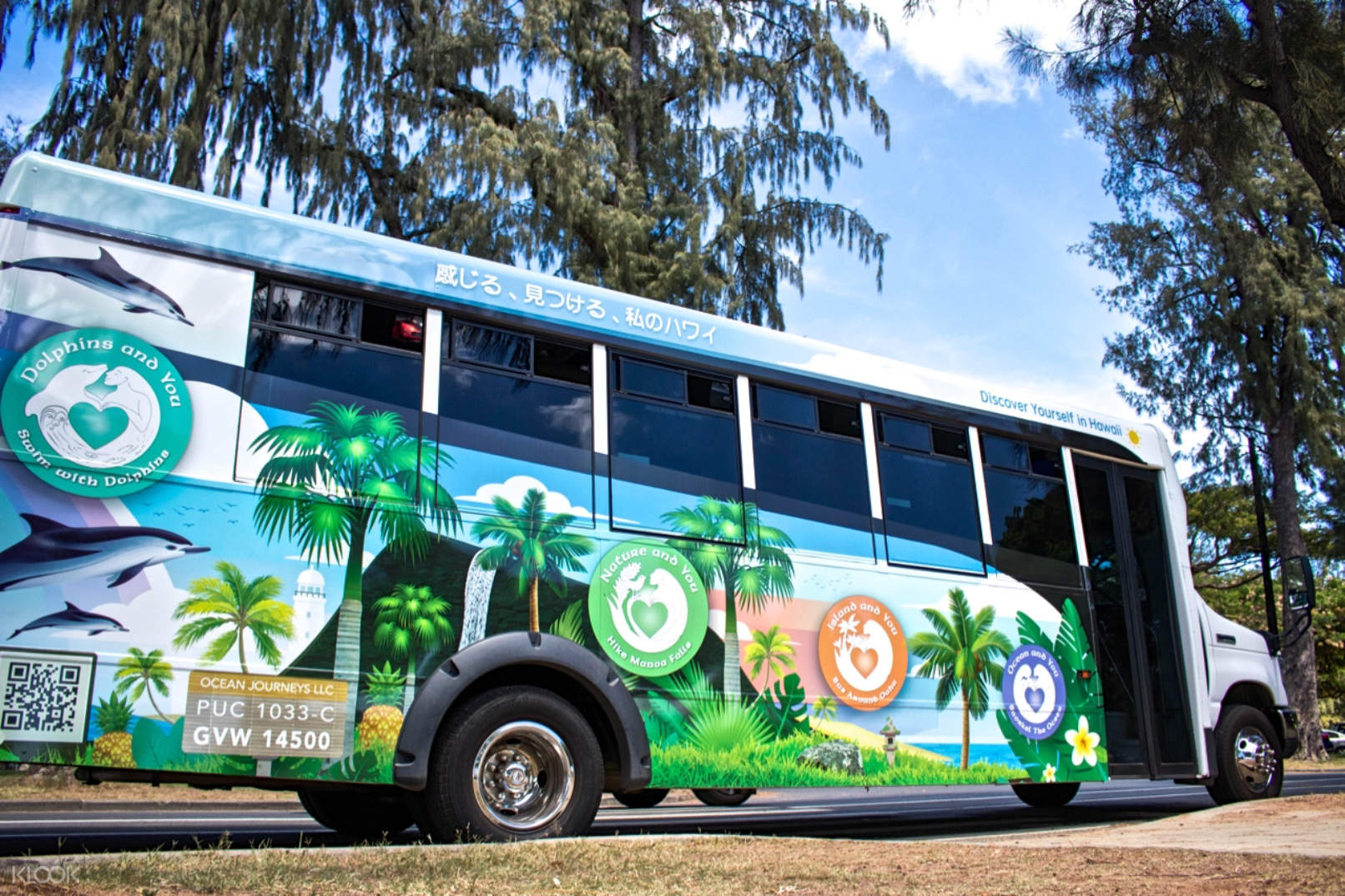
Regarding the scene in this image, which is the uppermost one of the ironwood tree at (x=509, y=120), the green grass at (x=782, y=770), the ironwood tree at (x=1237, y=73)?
the ironwood tree at (x=509, y=120)

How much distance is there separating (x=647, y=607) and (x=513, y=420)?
1401mm

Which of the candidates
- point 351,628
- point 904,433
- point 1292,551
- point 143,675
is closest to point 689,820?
point 904,433

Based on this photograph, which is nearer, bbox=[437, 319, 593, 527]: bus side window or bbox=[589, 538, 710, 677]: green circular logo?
bbox=[437, 319, 593, 527]: bus side window

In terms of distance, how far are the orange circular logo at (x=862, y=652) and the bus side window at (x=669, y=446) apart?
960mm

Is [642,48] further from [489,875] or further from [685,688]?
[489,875]

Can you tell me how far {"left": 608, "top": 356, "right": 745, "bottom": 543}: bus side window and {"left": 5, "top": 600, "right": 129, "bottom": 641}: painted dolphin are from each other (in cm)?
283

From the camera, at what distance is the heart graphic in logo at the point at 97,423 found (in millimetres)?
5438

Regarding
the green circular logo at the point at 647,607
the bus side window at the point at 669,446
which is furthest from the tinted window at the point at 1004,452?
the green circular logo at the point at 647,607

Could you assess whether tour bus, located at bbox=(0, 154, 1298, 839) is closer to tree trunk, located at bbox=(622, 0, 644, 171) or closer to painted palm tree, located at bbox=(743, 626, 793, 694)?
painted palm tree, located at bbox=(743, 626, 793, 694)

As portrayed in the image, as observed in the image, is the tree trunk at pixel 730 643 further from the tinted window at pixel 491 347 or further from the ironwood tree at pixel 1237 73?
the ironwood tree at pixel 1237 73

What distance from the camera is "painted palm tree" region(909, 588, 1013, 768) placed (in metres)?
8.42

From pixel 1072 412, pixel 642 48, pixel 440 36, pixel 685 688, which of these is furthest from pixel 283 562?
pixel 642 48

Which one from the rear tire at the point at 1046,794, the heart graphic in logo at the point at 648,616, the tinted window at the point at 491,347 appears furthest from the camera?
the rear tire at the point at 1046,794

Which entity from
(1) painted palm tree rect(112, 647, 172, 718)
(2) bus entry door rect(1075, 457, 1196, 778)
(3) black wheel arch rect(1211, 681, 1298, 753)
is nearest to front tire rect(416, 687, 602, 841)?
(1) painted palm tree rect(112, 647, 172, 718)
